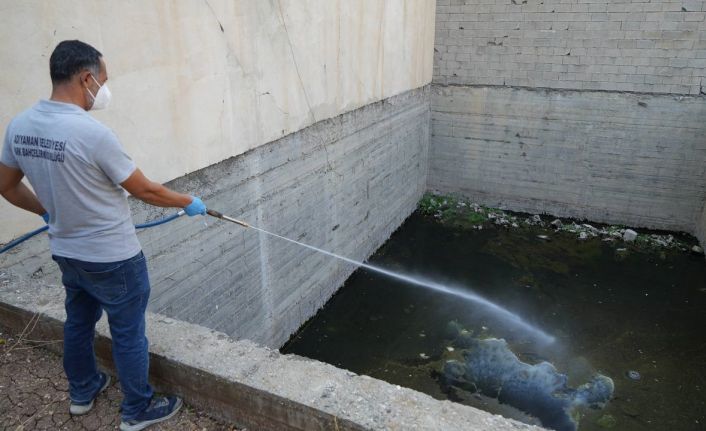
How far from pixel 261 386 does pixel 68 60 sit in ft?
4.96

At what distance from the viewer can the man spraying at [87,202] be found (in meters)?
1.76

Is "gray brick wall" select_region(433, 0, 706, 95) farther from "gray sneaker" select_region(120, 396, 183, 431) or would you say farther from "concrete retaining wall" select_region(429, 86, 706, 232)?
"gray sneaker" select_region(120, 396, 183, 431)

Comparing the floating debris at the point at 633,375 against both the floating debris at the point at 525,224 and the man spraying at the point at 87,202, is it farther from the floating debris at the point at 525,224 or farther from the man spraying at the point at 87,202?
the man spraying at the point at 87,202

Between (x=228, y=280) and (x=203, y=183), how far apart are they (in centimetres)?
94

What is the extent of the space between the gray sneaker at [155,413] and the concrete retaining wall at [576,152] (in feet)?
23.5

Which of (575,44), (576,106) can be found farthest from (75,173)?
(576,106)

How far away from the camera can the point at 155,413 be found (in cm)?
223

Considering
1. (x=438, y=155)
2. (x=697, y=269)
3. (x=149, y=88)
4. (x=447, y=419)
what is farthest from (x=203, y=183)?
(x=697, y=269)

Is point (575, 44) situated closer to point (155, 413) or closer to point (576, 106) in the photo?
point (576, 106)

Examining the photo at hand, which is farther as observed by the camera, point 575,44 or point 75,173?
point 575,44

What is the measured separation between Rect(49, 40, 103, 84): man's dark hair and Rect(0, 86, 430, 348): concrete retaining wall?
4.74ft

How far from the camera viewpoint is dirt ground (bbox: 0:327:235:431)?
2236 millimetres

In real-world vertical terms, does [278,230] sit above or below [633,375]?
above

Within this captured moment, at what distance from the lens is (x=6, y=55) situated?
2480 millimetres
